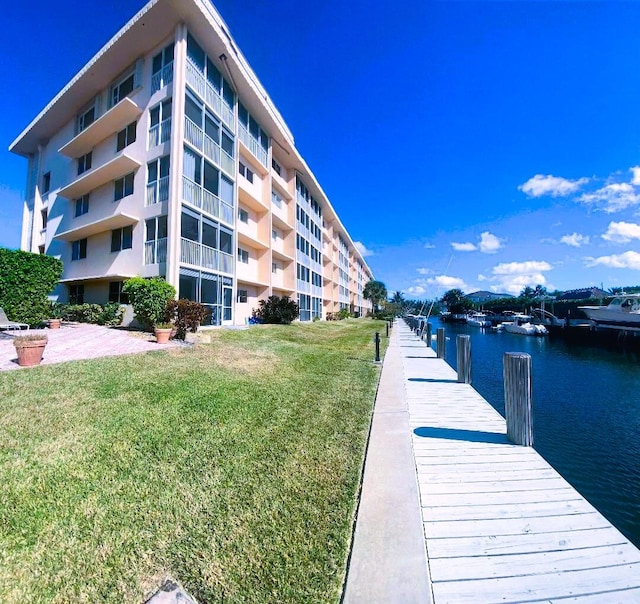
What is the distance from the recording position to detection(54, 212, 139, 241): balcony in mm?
16125

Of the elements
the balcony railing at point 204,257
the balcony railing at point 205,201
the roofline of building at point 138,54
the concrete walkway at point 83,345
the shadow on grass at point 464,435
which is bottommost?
the shadow on grass at point 464,435

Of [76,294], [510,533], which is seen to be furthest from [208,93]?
[510,533]

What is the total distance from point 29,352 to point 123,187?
13679 mm

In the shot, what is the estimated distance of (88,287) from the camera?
19.7m

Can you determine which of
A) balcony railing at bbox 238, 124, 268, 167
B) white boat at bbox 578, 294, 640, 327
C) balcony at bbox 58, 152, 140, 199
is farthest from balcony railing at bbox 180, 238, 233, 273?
white boat at bbox 578, 294, 640, 327

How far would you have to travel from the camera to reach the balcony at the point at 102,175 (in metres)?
16.5

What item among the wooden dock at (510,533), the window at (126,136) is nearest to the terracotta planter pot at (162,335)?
the wooden dock at (510,533)

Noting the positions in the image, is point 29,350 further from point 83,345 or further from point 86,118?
point 86,118

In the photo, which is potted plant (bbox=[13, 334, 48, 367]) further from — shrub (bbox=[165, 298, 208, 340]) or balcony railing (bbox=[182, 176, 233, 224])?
balcony railing (bbox=[182, 176, 233, 224])

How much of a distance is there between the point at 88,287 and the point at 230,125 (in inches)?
502

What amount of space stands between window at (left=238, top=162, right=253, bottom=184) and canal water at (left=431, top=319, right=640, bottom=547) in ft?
57.1

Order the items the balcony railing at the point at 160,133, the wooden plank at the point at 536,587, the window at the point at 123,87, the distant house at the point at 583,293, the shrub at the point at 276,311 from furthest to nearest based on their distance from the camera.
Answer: the distant house at the point at 583,293
the shrub at the point at 276,311
the window at the point at 123,87
the balcony railing at the point at 160,133
the wooden plank at the point at 536,587

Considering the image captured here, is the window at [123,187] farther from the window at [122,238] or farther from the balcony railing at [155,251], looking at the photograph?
the balcony railing at [155,251]

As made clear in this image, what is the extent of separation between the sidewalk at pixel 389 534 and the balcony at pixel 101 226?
16309 mm
